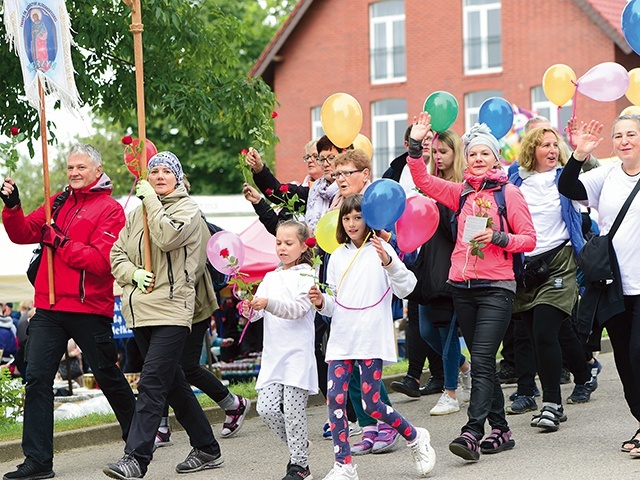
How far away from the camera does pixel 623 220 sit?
703 cm

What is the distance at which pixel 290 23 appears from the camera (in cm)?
3825

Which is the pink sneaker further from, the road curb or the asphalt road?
the road curb

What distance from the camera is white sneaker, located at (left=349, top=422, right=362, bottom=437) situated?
821 centimetres

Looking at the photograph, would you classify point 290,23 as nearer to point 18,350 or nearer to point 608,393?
point 18,350

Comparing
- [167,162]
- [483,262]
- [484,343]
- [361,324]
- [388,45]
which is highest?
[388,45]

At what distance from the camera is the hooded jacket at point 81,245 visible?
7.32m

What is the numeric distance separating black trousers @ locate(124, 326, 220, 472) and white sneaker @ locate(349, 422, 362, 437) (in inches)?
51.6

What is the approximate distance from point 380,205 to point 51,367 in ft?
Answer: 7.68

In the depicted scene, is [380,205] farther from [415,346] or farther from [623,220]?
[415,346]

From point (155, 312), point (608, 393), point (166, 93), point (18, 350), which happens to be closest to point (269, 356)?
point (155, 312)

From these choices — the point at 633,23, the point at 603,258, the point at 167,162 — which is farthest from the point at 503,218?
the point at 167,162

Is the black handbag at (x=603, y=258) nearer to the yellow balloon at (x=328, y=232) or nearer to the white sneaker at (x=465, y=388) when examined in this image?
the yellow balloon at (x=328, y=232)

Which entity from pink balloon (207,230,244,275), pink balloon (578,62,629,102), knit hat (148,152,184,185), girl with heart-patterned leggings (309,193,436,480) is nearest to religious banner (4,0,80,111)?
knit hat (148,152,184,185)

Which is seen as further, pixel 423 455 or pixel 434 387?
pixel 434 387
